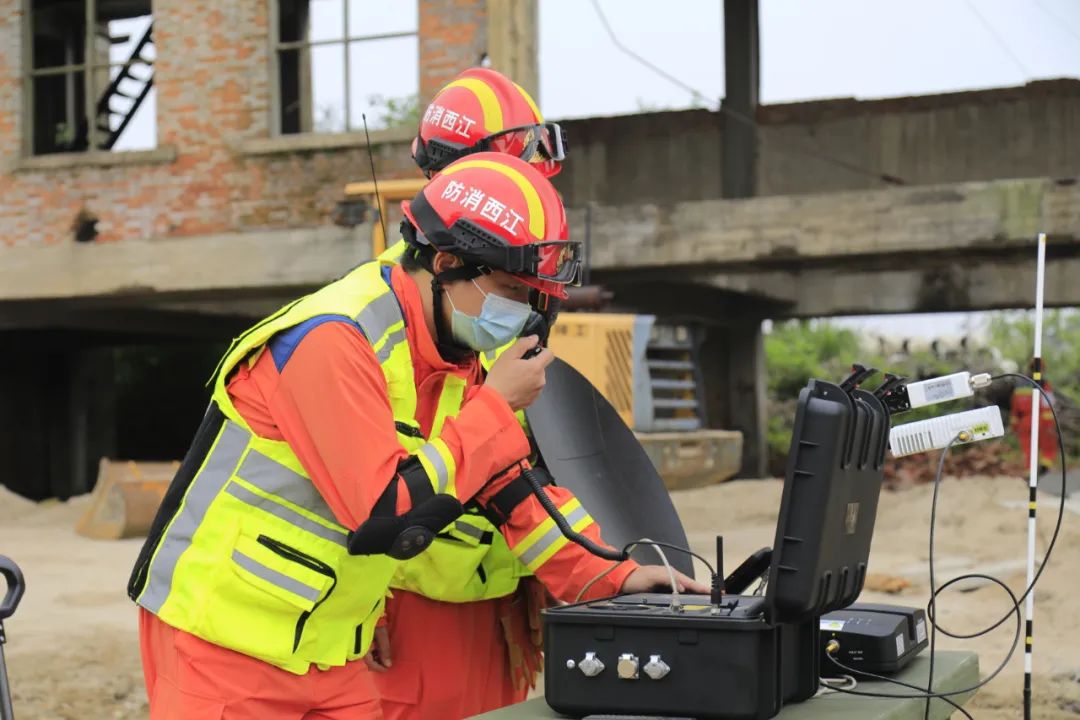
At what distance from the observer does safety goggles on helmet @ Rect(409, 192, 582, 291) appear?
269 centimetres

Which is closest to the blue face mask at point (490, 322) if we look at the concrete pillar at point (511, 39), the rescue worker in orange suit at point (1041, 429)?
the concrete pillar at point (511, 39)

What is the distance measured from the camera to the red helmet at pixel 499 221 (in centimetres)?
269

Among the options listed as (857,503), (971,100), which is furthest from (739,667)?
(971,100)

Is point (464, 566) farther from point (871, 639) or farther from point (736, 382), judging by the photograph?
point (736, 382)

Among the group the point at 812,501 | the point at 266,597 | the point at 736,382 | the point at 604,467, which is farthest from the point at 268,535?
the point at 736,382

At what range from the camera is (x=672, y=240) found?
12.1 meters

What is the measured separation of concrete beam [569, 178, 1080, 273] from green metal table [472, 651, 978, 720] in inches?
330

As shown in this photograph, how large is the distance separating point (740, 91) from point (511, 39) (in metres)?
3.93

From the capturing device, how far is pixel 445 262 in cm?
279

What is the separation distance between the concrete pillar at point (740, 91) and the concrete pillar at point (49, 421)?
9.27 metres

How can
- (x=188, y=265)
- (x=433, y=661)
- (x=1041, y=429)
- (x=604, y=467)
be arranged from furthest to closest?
1. (x=1041, y=429)
2. (x=188, y=265)
3. (x=604, y=467)
4. (x=433, y=661)

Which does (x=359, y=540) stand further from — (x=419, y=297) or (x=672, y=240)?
(x=672, y=240)

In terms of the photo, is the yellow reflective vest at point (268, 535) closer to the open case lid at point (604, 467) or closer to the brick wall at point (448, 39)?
the open case lid at point (604, 467)

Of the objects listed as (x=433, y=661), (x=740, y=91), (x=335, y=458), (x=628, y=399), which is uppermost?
(x=740, y=91)
